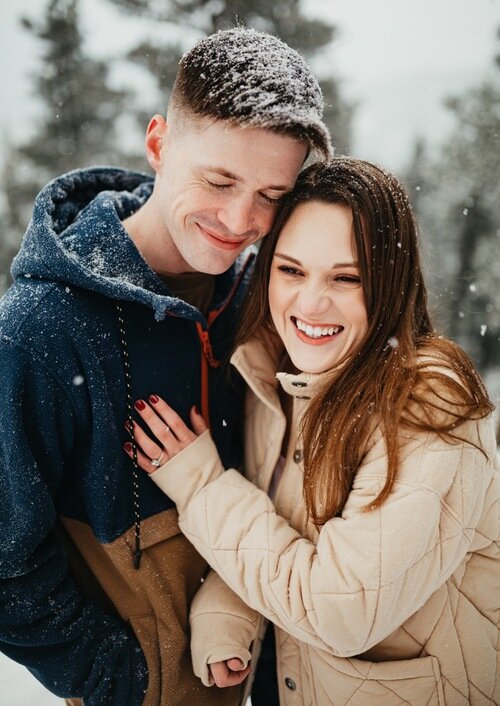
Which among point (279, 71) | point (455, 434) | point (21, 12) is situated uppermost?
point (21, 12)

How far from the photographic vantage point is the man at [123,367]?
1.82 m

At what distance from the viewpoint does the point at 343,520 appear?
1780 mm

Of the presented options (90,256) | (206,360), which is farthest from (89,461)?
(90,256)

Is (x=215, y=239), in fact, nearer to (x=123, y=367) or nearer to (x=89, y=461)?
(x=123, y=367)

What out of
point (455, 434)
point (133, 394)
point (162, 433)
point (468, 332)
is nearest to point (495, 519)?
point (455, 434)

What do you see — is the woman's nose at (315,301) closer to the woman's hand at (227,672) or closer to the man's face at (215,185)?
the man's face at (215,185)

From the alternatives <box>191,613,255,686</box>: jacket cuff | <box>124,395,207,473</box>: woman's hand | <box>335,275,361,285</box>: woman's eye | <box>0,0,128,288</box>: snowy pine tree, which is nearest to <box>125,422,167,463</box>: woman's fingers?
<box>124,395,207,473</box>: woman's hand

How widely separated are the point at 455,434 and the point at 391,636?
0.83m

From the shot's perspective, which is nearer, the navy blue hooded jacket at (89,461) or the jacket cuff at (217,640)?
the navy blue hooded jacket at (89,461)

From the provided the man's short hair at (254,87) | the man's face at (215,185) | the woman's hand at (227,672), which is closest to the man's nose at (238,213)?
the man's face at (215,185)

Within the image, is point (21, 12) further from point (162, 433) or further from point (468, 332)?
point (468, 332)

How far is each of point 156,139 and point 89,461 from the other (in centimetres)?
134

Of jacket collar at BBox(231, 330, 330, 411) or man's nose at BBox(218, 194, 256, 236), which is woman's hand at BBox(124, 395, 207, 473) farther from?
man's nose at BBox(218, 194, 256, 236)

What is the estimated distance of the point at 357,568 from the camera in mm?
1655
